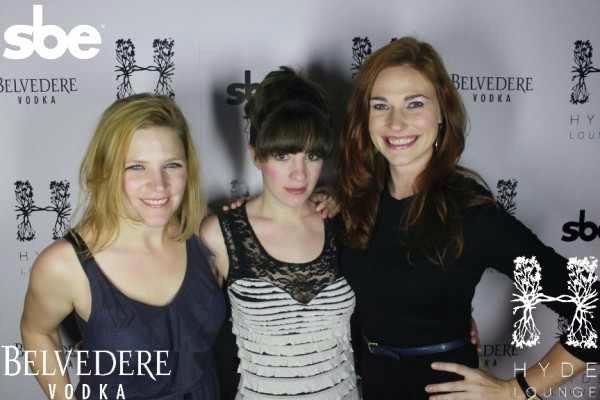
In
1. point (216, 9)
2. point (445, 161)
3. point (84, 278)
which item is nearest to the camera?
point (84, 278)

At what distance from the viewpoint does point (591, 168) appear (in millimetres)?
1582

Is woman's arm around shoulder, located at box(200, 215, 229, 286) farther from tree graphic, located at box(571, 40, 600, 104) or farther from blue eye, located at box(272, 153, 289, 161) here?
tree graphic, located at box(571, 40, 600, 104)

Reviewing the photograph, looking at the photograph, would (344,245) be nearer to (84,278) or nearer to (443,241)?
(443,241)

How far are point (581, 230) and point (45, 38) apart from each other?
1.57 metres

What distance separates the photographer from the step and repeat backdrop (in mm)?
1446

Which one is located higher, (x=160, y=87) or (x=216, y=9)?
(x=216, y=9)

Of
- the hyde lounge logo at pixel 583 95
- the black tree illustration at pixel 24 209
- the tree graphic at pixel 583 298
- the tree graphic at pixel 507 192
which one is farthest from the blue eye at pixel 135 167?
the hyde lounge logo at pixel 583 95

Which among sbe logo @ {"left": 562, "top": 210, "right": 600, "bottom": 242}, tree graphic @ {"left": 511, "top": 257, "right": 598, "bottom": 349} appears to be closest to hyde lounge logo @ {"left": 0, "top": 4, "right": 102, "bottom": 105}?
tree graphic @ {"left": 511, "top": 257, "right": 598, "bottom": 349}

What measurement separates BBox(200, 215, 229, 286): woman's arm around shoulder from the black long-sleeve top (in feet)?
0.89

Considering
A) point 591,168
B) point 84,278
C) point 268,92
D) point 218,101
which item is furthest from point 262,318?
point 591,168

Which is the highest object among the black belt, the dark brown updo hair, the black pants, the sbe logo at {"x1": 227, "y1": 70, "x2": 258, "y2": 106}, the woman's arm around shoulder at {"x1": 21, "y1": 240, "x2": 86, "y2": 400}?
the sbe logo at {"x1": 227, "y1": 70, "x2": 258, "y2": 106}

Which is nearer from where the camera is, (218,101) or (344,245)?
(344,245)

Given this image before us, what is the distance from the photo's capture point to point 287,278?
45.6 inches

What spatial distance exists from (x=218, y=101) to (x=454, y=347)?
0.86 m
